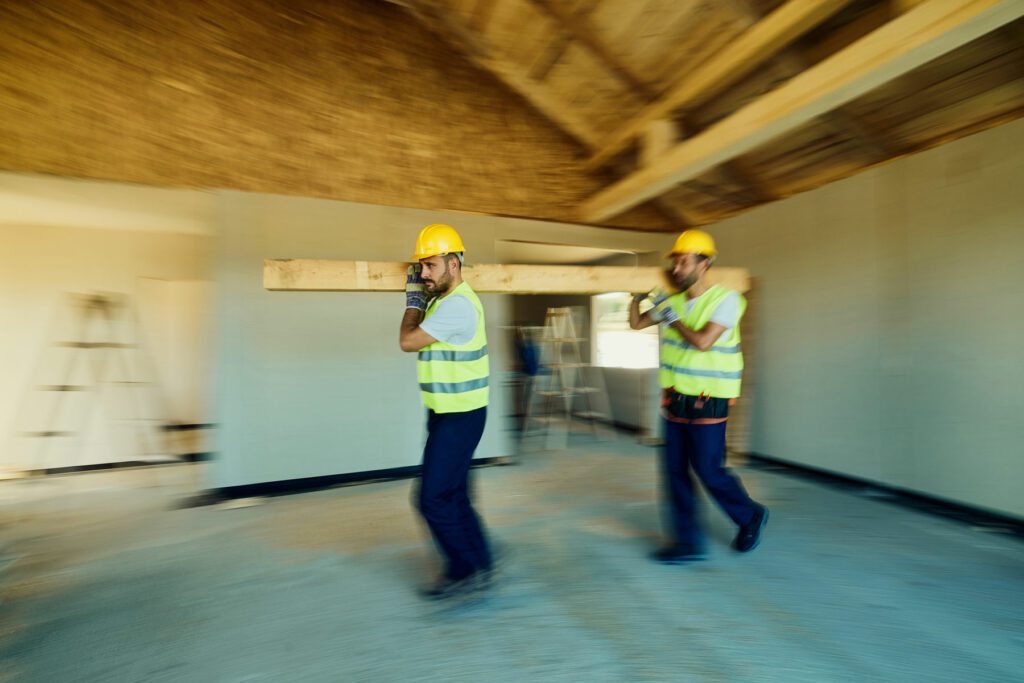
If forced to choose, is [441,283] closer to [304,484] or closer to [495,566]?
[495,566]

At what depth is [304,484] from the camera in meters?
4.20

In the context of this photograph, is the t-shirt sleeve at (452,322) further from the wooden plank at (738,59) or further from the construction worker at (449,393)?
the wooden plank at (738,59)

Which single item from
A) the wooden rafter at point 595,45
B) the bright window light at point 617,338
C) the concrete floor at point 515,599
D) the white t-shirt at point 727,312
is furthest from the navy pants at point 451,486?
the bright window light at point 617,338

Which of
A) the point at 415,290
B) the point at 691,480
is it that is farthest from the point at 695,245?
the point at 415,290

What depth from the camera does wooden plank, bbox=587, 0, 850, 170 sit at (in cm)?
267

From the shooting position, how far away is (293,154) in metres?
4.01

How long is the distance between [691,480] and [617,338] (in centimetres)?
419

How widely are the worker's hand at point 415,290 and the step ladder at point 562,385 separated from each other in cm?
381

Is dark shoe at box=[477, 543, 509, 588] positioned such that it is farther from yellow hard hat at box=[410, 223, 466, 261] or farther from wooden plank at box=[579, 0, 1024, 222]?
wooden plank at box=[579, 0, 1024, 222]

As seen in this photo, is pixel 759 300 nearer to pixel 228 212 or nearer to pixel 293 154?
pixel 293 154

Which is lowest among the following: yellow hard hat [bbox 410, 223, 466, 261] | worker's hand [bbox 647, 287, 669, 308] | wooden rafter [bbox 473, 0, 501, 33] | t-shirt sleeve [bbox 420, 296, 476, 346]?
t-shirt sleeve [bbox 420, 296, 476, 346]

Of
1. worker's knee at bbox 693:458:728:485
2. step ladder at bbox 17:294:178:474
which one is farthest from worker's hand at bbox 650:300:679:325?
step ladder at bbox 17:294:178:474

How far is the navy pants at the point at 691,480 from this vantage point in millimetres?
2672

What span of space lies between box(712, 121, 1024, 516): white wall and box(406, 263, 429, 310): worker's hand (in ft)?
11.8
